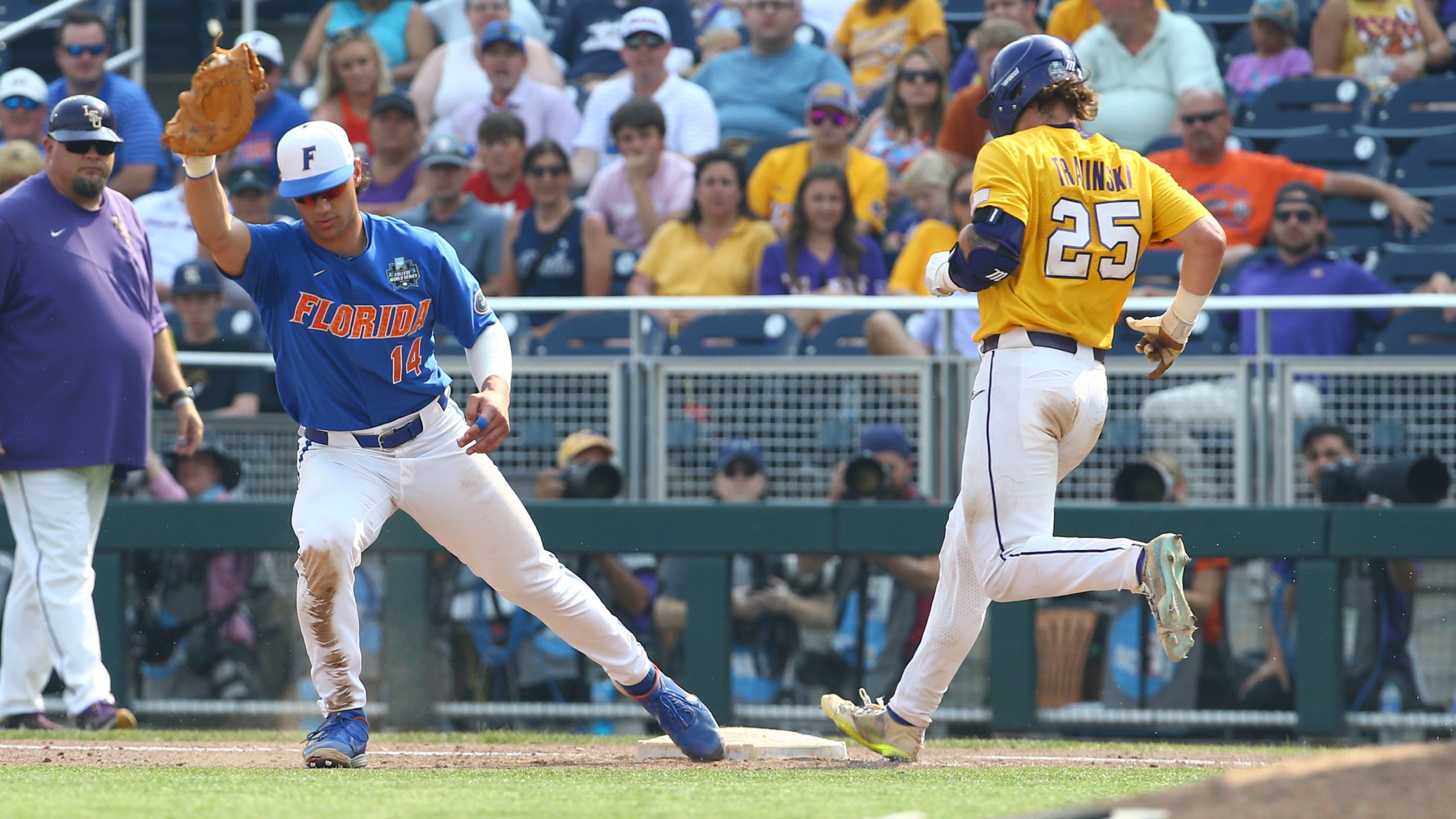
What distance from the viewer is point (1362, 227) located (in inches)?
334

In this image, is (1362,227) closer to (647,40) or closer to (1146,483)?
(1146,483)

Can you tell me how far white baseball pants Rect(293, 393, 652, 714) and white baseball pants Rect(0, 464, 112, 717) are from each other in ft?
5.06

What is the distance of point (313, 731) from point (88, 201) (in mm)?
2419

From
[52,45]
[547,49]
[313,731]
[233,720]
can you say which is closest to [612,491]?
[233,720]

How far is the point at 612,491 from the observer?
23.4 feet

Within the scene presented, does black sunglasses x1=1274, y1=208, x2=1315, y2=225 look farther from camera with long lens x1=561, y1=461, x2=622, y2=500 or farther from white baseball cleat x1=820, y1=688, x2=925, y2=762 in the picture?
white baseball cleat x1=820, y1=688, x2=925, y2=762

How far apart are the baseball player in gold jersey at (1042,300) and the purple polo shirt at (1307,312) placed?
7.23 ft

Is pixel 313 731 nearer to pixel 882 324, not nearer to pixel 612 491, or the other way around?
pixel 612 491

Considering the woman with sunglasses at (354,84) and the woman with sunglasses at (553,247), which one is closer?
the woman with sunglasses at (553,247)

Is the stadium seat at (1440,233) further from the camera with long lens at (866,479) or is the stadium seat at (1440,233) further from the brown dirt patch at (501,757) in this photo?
the brown dirt patch at (501,757)

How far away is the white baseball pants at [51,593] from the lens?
19.6 feet

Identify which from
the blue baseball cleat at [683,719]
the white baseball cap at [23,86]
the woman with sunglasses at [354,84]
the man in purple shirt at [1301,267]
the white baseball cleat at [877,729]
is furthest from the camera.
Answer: the woman with sunglasses at [354,84]

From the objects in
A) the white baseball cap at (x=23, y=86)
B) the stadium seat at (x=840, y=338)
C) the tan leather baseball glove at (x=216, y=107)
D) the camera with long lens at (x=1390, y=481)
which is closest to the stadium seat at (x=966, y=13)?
the stadium seat at (x=840, y=338)

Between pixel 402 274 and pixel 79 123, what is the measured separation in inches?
75.5
